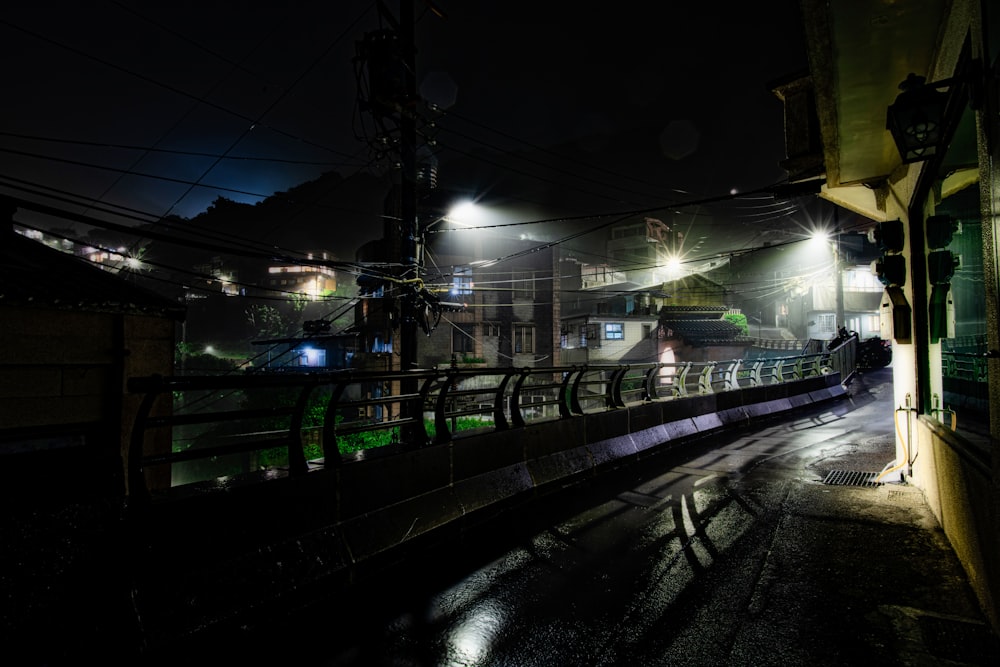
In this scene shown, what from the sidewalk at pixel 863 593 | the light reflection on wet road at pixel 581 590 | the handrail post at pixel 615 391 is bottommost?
the light reflection on wet road at pixel 581 590

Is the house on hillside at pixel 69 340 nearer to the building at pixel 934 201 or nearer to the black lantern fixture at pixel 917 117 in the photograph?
the building at pixel 934 201

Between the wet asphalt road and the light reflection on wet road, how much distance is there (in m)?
0.02

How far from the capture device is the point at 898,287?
8.02 m

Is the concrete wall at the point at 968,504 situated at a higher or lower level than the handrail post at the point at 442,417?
lower

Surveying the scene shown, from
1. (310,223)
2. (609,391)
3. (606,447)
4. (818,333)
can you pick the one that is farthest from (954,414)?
(310,223)

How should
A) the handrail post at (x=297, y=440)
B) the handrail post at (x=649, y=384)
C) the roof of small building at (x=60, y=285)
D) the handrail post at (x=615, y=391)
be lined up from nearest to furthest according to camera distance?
1. the handrail post at (x=297, y=440)
2. the roof of small building at (x=60, y=285)
3. the handrail post at (x=615, y=391)
4. the handrail post at (x=649, y=384)

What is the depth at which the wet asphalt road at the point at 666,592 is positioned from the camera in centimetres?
339

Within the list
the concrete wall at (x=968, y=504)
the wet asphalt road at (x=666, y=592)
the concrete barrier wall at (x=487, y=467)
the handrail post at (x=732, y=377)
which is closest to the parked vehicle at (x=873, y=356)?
the handrail post at (x=732, y=377)

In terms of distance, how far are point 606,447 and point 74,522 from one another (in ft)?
25.8

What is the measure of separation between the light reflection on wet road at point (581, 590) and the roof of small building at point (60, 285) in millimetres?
7141

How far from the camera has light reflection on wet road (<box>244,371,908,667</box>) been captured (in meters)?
3.43

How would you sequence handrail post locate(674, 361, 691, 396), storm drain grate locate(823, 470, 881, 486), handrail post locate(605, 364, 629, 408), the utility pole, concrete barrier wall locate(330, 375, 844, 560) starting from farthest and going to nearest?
the utility pole < handrail post locate(674, 361, 691, 396) < handrail post locate(605, 364, 629, 408) < storm drain grate locate(823, 470, 881, 486) < concrete barrier wall locate(330, 375, 844, 560)

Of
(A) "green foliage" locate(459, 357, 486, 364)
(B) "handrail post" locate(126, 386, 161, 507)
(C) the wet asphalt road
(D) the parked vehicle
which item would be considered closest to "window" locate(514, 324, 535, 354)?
(A) "green foliage" locate(459, 357, 486, 364)

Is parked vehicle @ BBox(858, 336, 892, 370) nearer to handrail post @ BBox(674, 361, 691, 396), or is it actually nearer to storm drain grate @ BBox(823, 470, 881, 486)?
handrail post @ BBox(674, 361, 691, 396)
